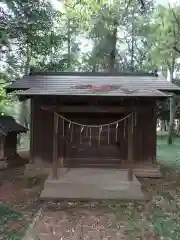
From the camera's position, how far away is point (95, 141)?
11.0 metres

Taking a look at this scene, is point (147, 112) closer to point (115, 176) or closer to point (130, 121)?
point (130, 121)

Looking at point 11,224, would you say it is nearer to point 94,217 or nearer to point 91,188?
point 94,217

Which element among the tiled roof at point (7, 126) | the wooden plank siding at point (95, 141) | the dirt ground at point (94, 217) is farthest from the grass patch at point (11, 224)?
the tiled roof at point (7, 126)

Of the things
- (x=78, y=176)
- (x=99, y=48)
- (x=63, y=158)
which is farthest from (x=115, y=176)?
(x=99, y=48)

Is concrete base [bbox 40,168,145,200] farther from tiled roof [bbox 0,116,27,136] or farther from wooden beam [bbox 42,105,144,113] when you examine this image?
tiled roof [bbox 0,116,27,136]

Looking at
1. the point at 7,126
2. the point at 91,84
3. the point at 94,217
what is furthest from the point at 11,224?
Answer: the point at 7,126

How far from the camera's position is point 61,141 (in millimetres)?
10875

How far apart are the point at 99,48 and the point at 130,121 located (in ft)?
60.7

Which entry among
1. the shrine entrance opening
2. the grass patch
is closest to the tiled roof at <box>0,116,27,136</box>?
the shrine entrance opening

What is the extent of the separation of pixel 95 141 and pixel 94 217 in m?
4.63

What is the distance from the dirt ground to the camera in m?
5.65

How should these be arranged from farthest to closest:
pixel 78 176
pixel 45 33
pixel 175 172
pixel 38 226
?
pixel 45 33
pixel 175 172
pixel 78 176
pixel 38 226

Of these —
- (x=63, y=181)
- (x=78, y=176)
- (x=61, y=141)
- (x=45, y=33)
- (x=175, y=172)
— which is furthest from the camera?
(x=45, y=33)

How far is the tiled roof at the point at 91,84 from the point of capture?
8.87 metres
